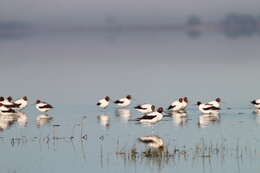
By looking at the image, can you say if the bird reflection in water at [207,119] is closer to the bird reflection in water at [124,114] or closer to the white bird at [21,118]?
the bird reflection in water at [124,114]

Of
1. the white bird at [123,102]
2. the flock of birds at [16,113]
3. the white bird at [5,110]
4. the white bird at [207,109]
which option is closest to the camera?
the flock of birds at [16,113]

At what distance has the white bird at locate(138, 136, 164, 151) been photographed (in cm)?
1800

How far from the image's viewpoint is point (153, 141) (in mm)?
18750

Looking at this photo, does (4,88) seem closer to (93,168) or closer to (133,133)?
(133,133)

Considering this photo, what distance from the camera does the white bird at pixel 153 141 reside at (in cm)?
1800

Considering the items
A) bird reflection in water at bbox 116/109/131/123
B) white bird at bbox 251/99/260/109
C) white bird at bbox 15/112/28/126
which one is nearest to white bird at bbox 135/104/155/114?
A: bird reflection in water at bbox 116/109/131/123

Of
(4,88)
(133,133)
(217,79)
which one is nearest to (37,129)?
(133,133)

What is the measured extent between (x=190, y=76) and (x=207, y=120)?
13724 millimetres

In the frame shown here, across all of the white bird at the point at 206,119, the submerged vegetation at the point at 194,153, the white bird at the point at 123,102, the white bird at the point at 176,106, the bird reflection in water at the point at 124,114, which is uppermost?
the white bird at the point at 123,102

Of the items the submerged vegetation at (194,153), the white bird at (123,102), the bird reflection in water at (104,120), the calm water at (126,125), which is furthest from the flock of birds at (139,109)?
the submerged vegetation at (194,153)

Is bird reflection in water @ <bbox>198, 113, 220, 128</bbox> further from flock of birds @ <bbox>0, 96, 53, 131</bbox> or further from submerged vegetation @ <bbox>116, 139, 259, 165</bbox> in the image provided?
flock of birds @ <bbox>0, 96, 53, 131</bbox>

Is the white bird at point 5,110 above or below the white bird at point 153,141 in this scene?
above

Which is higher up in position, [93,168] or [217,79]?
[217,79]

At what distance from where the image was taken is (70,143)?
1861 cm
